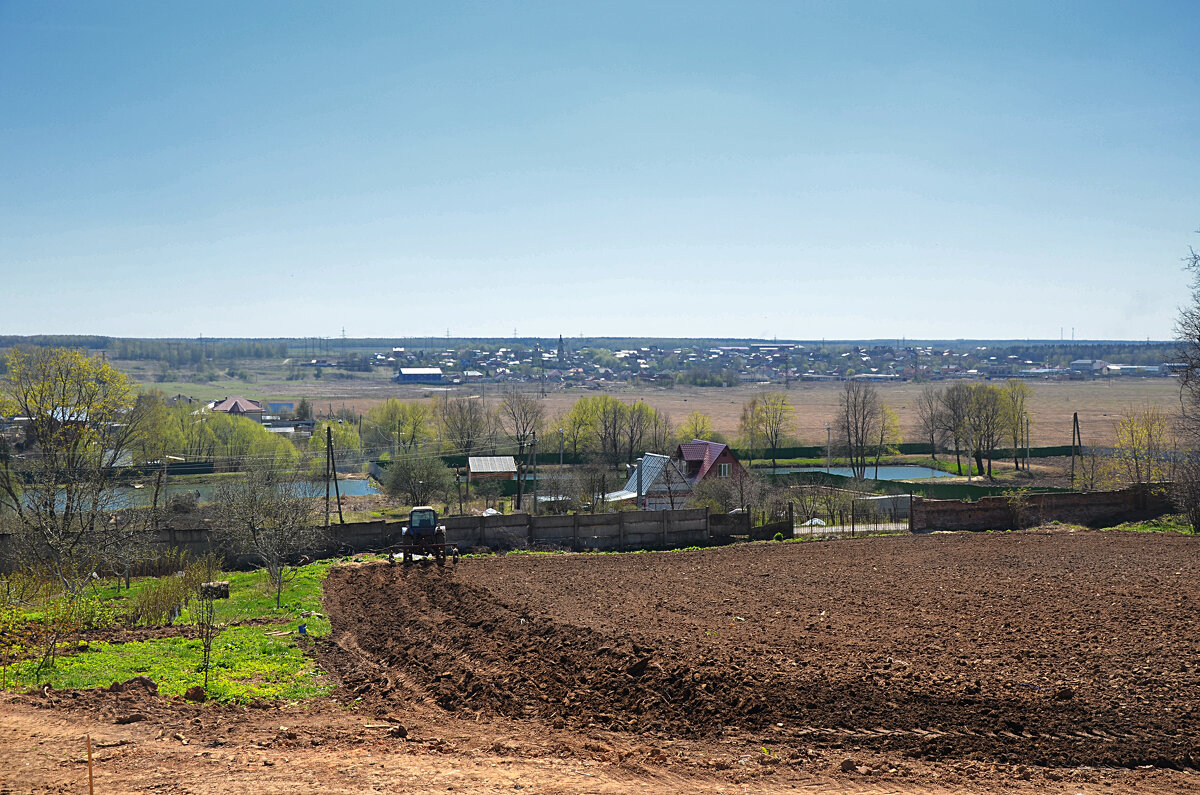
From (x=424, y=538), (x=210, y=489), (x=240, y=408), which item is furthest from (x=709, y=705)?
(x=240, y=408)

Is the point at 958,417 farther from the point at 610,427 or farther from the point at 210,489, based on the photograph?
the point at 210,489

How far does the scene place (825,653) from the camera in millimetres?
12836

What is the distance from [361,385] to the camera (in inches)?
7397

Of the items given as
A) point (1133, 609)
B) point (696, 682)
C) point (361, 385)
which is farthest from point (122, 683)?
point (361, 385)

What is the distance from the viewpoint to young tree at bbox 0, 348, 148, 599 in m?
22.2

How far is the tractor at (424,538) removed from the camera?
2538cm

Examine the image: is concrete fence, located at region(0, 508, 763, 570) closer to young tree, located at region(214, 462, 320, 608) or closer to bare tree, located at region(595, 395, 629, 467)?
young tree, located at region(214, 462, 320, 608)

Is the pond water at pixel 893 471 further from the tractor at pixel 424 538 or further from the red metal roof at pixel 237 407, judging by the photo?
the red metal roof at pixel 237 407

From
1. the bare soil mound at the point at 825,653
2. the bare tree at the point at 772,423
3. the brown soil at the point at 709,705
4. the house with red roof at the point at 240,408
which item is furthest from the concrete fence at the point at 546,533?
the house with red roof at the point at 240,408

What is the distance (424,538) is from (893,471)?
54167 mm

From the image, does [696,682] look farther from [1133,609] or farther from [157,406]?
[157,406]

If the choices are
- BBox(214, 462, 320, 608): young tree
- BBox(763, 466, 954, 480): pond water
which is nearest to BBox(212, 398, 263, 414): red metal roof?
BBox(763, 466, 954, 480): pond water

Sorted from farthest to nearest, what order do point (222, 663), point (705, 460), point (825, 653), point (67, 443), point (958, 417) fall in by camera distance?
point (958, 417), point (705, 460), point (67, 443), point (222, 663), point (825, 653)

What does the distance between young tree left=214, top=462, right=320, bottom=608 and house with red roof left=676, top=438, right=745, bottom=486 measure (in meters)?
25.4
